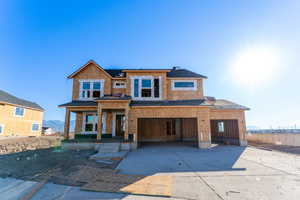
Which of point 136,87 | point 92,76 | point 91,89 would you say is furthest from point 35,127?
point 136,87

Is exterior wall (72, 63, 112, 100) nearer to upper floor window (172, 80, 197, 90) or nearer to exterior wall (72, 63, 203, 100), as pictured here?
exterior wall (72, 63, 203, 100)

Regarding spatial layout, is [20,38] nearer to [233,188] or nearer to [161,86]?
[161,86]

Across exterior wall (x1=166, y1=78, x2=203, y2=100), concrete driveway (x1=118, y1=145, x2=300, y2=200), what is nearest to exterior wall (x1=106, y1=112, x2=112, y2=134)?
exterior wall (x1=166, y1=78, x2=203, y2=100)

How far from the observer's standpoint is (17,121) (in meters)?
21.8

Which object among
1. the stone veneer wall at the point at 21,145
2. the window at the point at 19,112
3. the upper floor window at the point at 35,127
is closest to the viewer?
the stone veneer wall at the point at 21,145

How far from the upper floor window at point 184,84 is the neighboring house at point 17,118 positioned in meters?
24.3

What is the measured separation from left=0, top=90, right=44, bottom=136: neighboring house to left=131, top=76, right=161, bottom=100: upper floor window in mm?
20694

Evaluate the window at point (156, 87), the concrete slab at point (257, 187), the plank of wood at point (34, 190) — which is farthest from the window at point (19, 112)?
the concrete slab at point (257, 187)

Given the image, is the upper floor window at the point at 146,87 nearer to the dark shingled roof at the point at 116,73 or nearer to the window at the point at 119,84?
the window at the point at 119,84

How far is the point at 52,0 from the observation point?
10930 mm

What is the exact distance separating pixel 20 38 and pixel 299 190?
2443 centimetres

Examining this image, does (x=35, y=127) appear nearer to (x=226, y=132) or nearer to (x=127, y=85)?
(x=127, y=85)

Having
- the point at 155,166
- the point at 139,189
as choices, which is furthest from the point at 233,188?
the point at 155,166

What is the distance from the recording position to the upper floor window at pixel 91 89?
13.2m
